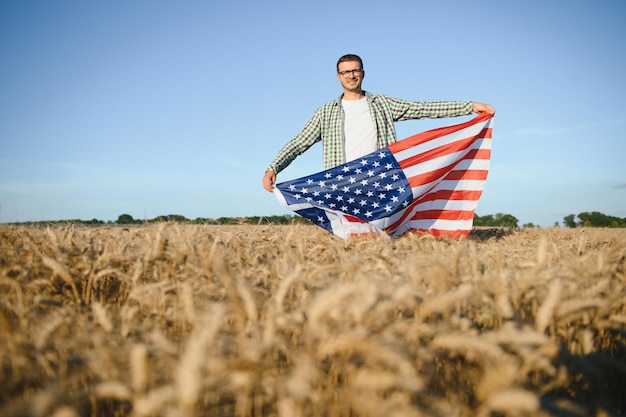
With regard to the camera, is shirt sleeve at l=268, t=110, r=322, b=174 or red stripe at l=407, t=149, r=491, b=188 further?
shirt sleeve at l=268, t=110, r=322, b=174

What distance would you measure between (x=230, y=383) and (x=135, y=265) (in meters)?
1.26

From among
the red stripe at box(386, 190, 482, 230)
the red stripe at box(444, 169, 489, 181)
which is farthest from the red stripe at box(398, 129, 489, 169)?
the red stripe at box(386, 190, 482, 230)

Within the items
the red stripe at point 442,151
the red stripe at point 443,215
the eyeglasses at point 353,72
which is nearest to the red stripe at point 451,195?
the red stripe at point 443,215

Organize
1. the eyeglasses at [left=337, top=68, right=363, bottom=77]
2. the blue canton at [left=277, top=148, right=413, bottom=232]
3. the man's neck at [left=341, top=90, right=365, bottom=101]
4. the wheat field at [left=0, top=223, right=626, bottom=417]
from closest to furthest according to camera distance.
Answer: the wheat field at [left=0, top=223, right=626, bottom=417] < the blue canton at [left=277, top=148, right=413, bottom=232] < the eyeglasses at [left=337, top=68, right=363, bottom=77] < the man's neck at [left=341, top=90, right=365, bottom=101]

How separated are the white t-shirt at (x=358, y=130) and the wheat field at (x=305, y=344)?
3542 millimetres

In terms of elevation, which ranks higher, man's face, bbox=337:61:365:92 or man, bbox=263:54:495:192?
man's face, bbox=337:61:365:92

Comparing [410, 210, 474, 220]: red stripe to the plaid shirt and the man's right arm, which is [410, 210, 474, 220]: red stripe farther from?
the man's right arm

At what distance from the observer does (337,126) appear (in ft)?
18.5

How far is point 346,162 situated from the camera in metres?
5.39

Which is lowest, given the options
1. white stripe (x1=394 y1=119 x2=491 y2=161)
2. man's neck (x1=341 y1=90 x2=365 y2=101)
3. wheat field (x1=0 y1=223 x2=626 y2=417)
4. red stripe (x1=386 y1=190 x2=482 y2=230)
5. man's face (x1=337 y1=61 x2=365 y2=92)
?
wheat field (x1=0 y1=223 x2=626 y2=417)

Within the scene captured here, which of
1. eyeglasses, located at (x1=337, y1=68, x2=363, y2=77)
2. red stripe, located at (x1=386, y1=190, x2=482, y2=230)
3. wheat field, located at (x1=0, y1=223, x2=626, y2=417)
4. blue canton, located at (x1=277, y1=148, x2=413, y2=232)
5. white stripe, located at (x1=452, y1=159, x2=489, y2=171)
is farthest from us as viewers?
eyeglasses, located at (x1=337, y1=68, x2=363, y2=77)

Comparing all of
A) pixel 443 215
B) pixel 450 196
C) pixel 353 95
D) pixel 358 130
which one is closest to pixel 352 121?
pixel 358 130

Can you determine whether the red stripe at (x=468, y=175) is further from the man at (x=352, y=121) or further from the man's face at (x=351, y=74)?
the man's face at (x=351, y=74)

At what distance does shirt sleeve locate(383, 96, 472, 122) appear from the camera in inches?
210
